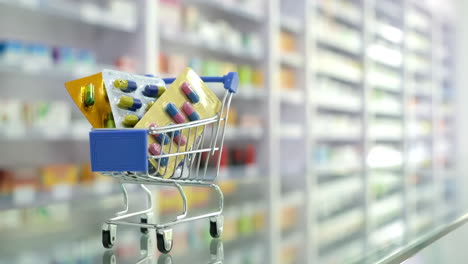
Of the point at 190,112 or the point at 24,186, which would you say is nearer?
the point at 190,112

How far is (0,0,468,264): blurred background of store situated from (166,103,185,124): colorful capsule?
9.6 inches

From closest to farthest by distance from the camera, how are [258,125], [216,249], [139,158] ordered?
1. [139,158]
2. [216,249]
3. [258,125]

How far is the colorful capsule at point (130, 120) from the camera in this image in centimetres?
93

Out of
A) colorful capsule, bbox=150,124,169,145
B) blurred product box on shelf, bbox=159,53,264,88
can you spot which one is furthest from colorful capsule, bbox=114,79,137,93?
blurred product box on shelf, bbox=159,53,264,88

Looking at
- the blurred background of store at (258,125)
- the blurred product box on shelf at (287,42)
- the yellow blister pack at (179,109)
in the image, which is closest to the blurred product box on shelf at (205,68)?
the blurred background of store at (258,125)

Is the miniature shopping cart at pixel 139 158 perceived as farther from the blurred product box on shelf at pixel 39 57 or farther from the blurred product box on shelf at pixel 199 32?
the blurred product box on shelf at pixel 199 32

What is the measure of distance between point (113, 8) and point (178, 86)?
192 cm

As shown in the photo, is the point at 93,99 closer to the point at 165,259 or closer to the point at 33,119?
the point at 165,259

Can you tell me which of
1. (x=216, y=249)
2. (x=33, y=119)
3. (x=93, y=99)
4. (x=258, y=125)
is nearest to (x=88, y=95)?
(x=93, y=99)

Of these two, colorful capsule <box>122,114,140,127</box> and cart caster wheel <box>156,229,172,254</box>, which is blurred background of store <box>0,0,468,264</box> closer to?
cart caster wheel <box>156,229,172,254</box>

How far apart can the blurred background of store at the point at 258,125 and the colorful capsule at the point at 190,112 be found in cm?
25

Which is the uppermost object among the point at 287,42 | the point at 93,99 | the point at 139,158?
the point at 287,42

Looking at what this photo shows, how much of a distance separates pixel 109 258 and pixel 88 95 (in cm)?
29

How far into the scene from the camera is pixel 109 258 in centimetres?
88
